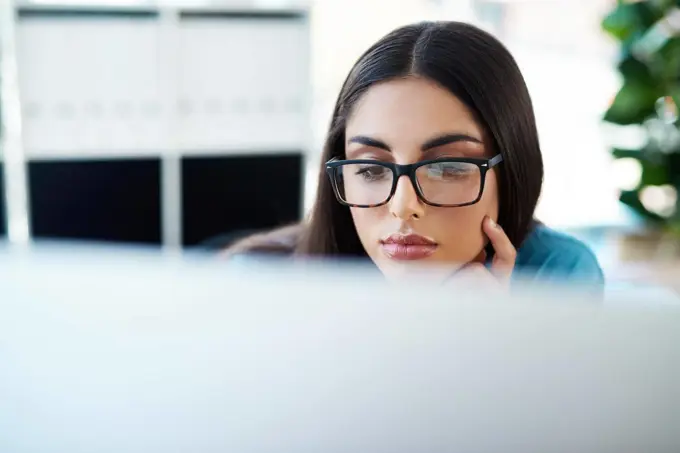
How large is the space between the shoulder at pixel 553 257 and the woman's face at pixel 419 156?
0.16 ft

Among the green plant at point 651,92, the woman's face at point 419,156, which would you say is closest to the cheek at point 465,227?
the woman's face at point 419,156

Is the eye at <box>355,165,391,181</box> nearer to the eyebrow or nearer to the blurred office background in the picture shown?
the eyebrow

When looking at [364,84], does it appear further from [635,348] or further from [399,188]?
[635,348]

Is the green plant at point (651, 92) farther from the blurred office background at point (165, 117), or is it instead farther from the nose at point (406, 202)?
the nose at point (406, 202)

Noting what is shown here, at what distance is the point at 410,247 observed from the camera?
1.25 feet

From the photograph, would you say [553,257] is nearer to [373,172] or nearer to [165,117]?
[373,172]

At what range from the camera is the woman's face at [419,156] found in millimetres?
373

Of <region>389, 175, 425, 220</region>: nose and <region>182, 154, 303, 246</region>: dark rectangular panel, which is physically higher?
<region>389, 175, 425, 220</region>: nose

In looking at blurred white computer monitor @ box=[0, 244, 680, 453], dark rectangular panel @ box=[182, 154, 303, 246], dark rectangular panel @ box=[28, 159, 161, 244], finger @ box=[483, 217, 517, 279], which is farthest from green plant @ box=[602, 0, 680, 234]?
blurred white computer monitor @ box=[0, 244, 680, 453]


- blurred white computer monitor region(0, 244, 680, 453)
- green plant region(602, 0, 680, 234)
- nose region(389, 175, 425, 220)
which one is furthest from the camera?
green plant region(602, 0, 680, 234)

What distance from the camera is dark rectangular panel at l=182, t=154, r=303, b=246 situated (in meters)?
1.32

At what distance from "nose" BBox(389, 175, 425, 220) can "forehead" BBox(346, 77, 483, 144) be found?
28mm

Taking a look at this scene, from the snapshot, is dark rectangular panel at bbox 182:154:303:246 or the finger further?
dark rectangular panel at bbox 182:154:303:246

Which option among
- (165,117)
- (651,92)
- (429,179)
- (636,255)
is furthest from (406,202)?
(651,92)
